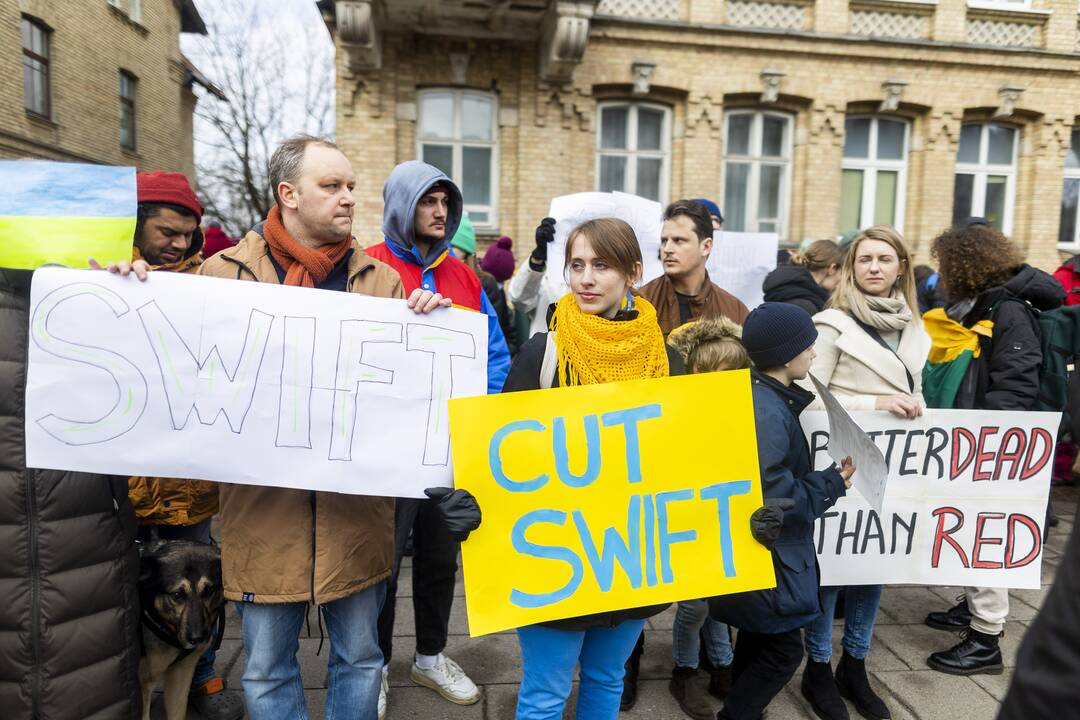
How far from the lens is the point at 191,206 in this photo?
8.54ft

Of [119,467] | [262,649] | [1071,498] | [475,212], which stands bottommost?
[1071,498]

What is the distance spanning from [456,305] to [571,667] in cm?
136

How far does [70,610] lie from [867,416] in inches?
111

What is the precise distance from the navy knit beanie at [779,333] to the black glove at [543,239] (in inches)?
67.0

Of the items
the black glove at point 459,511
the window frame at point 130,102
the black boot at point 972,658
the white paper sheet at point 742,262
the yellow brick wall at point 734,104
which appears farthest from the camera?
the yellow brick wall at point 734,104

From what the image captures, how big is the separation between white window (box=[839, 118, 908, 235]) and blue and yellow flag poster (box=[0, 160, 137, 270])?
474 inches

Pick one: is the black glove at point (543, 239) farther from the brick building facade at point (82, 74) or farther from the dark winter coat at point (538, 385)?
the brick building facade at point (82, 74)

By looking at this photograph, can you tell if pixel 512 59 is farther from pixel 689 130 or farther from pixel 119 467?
pixel 119 467

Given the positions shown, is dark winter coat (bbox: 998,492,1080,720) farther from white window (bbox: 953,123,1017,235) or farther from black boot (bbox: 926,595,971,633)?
white window (bbox: 953,123,1017,235)

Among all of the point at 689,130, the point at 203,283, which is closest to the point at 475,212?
the point at 689,130

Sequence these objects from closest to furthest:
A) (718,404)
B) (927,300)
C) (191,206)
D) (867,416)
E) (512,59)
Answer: (718,404)
(191,206)
(867,416)
(927,300)
(512,59)

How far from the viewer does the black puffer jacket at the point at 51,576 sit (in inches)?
73.8

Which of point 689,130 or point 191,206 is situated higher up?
point 689,130

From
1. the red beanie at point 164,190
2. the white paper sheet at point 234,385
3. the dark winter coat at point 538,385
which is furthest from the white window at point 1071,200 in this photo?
the red beanie at point 164,190
